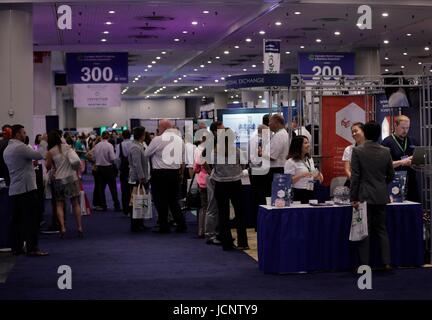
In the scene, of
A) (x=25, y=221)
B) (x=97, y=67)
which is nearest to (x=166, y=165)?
(x=25, y=221)

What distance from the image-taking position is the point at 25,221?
8484 millimetres

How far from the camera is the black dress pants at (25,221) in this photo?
27.7 ft

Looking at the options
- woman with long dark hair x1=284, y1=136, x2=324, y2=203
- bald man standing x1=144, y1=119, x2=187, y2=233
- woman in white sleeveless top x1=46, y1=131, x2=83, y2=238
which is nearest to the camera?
woman with long dark hair x1=284, y1=136, x2=324, y2=203

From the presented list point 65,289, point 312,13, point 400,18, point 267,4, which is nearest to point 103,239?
point 65,289

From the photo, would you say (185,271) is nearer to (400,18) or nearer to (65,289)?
(65,289)

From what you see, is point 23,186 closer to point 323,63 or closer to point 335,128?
point 335,128

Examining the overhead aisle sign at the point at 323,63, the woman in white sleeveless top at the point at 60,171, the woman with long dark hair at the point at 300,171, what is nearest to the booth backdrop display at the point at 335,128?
the woman with long dark hair at the point at 300,171

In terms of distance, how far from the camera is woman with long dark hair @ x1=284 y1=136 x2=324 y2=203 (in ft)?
26.4

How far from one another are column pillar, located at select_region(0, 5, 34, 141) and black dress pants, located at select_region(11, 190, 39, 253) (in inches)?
172

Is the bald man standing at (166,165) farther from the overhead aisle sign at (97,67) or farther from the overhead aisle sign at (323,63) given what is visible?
the overhead aisle sign at (97,67)

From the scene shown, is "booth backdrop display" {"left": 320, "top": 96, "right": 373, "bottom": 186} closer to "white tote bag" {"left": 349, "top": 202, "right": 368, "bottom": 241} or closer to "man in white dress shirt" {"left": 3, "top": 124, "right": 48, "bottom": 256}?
"white tote bag" {"left": 349, "top": 202, "right": 368, "bottom": 241}

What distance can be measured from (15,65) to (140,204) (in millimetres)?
3663

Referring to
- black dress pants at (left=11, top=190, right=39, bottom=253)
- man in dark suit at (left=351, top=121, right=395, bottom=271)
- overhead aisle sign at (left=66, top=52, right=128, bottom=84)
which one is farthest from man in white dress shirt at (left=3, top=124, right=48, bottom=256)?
overhead aisle sign at (left=66, top=52, right=128, bottom=84)

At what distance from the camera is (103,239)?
10.3m
